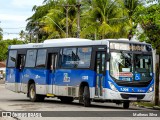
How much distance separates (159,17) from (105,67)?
135 inches

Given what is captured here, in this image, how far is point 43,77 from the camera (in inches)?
1082

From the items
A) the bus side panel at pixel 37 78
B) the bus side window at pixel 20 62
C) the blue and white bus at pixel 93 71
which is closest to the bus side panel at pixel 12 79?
A: the bus side window at pixel 20 62

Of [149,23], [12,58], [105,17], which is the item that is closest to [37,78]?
[12,58]

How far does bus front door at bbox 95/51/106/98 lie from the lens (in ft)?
74.7

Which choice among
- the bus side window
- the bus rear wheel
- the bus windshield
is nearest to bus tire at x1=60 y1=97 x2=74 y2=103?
the bus rear wheel

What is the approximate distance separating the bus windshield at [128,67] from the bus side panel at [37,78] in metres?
5.78

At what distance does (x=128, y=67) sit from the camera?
2259 centimetres

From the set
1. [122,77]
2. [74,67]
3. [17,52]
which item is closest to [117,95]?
[122,77]

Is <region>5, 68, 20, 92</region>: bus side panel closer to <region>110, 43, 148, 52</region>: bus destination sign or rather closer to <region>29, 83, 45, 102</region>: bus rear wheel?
<region>29, 83, 45, 102</region>: bus rear wheel

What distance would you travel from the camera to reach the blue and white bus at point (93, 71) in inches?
885

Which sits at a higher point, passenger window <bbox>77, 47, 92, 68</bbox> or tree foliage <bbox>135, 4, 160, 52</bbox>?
tree foliage <bbox>135, 4, 160, 52</bbox>

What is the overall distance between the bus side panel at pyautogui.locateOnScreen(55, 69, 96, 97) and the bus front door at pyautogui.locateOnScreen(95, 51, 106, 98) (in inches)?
9.5

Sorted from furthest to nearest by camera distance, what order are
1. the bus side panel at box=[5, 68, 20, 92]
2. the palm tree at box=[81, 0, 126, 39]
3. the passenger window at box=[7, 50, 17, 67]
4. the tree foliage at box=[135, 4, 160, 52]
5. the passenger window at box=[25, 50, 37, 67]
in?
the palm tree at box=[81, 0, 126, 39] < the passenger window at box=[7, 50, 17, 67] < the bus side panel at box=[5, 68, 20, 92] < the passenger window at box=[25, 50, 37, 67] < the tree foliage at box=[135, 4, 160, 52]

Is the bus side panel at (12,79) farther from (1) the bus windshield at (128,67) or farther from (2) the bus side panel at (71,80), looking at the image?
(1) the bus windshield at (128,67)
